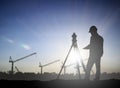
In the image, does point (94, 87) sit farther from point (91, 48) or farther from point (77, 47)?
point (77, 47)

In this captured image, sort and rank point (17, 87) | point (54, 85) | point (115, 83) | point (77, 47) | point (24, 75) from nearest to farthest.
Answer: point (17, 87) < point (54, 85) < point (115, 83) < point (77, 47) < point (24, 75)

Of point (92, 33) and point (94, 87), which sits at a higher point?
point (92, 33)

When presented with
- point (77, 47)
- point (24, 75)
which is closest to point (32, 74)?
point (24, 75)

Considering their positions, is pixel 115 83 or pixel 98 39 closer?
pixel 115 83

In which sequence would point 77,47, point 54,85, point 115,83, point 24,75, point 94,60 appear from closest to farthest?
point 54,85
point 115,83
point 94,60
point 77,47
point 24,75

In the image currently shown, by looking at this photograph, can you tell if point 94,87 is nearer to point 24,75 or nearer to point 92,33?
point 92,33

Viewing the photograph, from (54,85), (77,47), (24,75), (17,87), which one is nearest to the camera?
(17,87)

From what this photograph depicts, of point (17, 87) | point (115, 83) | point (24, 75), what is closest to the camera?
point (17, 87)

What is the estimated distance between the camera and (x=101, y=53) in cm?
1242

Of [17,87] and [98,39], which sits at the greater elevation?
[98,39]

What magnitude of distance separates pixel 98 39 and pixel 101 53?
2.88 ft

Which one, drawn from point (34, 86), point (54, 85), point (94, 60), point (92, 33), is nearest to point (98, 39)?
point (92, 33)

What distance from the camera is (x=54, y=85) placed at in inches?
324

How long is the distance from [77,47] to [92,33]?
320 inches
